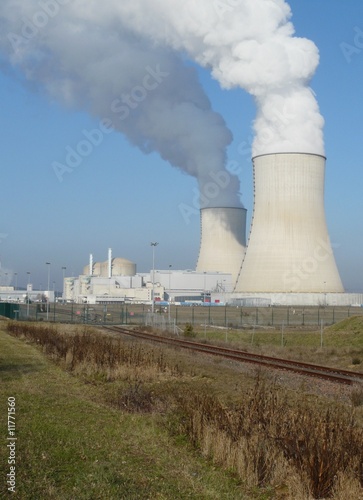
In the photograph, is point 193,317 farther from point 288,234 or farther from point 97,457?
point 97,457

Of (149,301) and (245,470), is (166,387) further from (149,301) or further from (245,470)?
(149,301)

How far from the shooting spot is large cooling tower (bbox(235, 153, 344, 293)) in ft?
135

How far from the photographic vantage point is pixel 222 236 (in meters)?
57.9

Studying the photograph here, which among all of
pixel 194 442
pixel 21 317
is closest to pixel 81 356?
pixel 194 442

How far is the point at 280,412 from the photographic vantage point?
603cm

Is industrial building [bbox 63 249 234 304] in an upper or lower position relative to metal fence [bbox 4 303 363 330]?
upper

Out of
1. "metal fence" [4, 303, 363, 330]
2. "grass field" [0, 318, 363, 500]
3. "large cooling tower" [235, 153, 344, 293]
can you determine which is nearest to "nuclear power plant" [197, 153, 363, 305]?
"large cooling tower" [235, 153, 344, 293]

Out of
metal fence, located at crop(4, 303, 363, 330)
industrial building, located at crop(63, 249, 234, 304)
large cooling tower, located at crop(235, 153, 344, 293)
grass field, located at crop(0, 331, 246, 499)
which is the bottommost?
grass field, located at crop(0, 331, 246, 499)

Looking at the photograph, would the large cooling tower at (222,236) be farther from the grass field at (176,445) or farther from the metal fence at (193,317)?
the grass field at (176,445)

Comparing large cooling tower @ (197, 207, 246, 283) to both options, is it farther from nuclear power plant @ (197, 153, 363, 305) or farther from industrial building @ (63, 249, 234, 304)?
industrial building @ (63, 249, 234, 304)

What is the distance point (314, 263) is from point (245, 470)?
40.1m

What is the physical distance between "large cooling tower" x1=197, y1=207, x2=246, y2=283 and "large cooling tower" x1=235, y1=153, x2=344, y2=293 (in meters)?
11.5

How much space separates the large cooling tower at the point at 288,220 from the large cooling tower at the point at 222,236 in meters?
11.5

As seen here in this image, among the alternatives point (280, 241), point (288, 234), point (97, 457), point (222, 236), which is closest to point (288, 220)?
point (288, 234)
